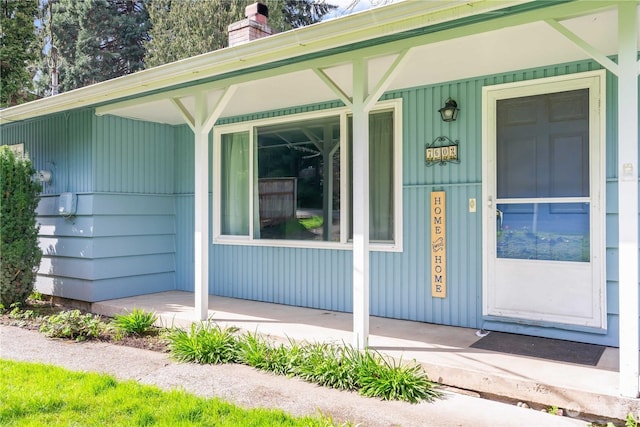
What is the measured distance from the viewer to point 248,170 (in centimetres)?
589

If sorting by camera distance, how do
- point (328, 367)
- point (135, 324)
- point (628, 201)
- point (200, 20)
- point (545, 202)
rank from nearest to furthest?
point (628, 201) → point (328, 367) → point (545, 202) → point (135, 324) → point (200, 20)

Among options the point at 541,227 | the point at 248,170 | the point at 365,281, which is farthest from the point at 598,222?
the point at 248,170

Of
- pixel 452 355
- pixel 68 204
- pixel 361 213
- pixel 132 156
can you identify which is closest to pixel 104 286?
pixel 68 204

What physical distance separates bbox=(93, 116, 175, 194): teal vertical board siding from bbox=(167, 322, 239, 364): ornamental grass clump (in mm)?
2641

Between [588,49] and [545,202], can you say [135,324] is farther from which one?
[588,49]

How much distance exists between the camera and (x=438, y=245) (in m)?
4.42

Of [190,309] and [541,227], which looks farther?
[190,309]

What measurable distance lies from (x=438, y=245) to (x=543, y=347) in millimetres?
1234

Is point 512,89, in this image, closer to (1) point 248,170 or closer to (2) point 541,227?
(2) point 541,227

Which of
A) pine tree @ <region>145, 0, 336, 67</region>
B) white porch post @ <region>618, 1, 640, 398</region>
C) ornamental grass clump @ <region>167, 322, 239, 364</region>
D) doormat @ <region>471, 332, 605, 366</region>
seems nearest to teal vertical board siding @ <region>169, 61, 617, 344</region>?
Result: doormat @ <region>471, 332, 605, 366</region>

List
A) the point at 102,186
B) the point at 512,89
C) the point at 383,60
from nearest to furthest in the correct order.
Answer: the point at 383,60, the point at 512,89, the point at 102,186

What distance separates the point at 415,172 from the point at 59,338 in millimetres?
3757

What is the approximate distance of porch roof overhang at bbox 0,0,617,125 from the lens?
113 inches

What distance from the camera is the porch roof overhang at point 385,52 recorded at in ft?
9.43
